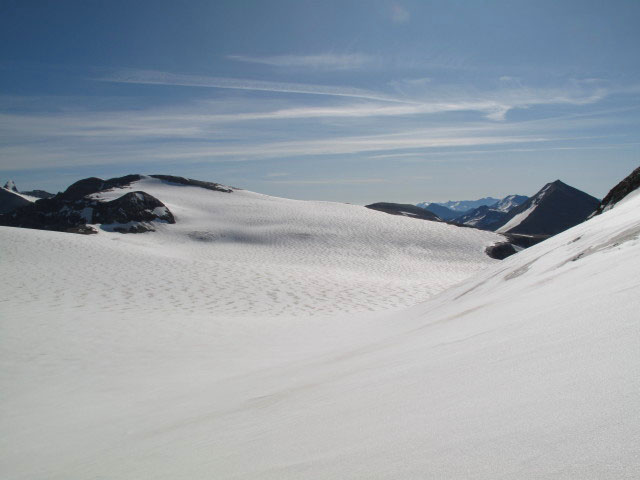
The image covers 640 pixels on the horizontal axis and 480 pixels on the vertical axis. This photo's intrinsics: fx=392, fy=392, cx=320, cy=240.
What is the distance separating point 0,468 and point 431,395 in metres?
4.35

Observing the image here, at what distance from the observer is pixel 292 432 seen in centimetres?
273

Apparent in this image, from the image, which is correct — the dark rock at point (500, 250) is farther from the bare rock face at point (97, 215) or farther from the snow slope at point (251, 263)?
the bare rock face at point (97, 215)

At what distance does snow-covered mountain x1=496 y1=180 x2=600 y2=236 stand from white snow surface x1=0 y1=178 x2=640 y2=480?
96.3 meters

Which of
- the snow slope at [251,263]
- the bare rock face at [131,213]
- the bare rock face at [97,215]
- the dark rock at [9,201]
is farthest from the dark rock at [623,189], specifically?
the dark rock at [9,201]

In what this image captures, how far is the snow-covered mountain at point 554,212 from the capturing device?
93.2 m

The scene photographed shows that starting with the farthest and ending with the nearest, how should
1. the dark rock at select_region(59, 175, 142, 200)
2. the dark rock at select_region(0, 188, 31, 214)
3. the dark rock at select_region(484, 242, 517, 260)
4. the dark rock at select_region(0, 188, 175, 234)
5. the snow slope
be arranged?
the dark rock at select_region(0, 188, 31, 214)
the dark rock at select_region(59, 175, 142, 200)
the dark rock at select_region(0, 188, 175, 234)
the dark rock at select_region(484, 242, 517, 260)
the snow slope

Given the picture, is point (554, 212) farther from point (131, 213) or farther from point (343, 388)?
point (343, 388)

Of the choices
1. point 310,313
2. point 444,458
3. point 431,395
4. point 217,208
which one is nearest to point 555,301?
point 431,395

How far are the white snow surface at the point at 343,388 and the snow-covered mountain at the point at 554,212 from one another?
96306 millimetres

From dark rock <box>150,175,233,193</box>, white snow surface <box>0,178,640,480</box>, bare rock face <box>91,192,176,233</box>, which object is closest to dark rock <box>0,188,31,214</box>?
dark rock <box>150,175,233,193</box>

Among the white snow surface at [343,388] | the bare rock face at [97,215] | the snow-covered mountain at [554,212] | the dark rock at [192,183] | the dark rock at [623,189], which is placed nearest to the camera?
the white snow surface at [343,388]

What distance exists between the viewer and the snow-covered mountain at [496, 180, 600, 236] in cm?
9325

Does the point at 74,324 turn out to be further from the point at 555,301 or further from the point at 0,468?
the point at 555,301

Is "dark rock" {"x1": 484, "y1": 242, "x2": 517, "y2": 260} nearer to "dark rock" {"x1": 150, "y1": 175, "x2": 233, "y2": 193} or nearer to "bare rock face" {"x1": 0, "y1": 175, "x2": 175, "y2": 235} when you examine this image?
"bare rock face" {"x1": 0, "y1": 175, "x2": 175, "y2": 235}
